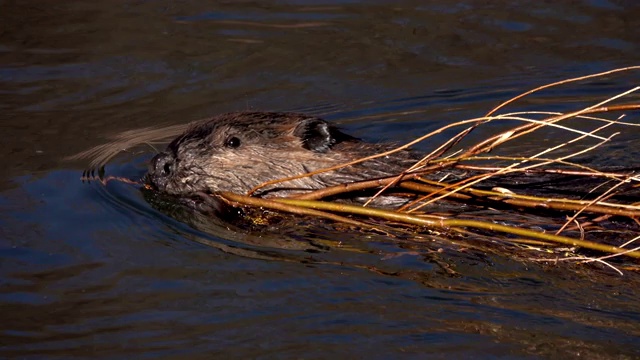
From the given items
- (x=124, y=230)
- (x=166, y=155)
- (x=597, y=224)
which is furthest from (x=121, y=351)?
(x=597, y=224)

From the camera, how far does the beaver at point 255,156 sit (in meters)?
5.23

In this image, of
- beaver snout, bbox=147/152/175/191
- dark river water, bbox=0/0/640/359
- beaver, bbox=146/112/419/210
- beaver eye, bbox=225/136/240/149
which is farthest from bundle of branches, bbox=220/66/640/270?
beaver snout, bbox=147/152/175/191

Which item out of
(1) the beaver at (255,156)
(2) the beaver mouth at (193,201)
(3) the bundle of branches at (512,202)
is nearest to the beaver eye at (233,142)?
(1) the beaver at (255,156)

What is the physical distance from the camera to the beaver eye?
17.4 ft

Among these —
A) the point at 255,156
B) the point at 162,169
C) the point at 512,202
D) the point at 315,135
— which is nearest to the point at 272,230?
the point at 255,156

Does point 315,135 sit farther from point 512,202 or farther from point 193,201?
point 512,202

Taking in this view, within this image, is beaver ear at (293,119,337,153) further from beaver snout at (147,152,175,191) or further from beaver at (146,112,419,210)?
beaver snout at (147,152,175,191)

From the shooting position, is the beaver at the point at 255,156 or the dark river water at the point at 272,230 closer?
the dark river water at the point at 272,230

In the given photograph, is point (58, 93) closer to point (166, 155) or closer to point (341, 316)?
point (166, 155)

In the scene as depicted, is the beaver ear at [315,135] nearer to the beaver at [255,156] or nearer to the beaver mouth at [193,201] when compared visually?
the beaver at [255,156]

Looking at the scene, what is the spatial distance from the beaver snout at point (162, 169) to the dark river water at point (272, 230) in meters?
0.12

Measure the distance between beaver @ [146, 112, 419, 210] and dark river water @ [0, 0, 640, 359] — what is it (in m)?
0.25

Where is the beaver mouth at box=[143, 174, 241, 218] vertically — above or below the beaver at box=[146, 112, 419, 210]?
below

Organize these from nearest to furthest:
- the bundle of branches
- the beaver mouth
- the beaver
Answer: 1. the bundle of branches
2. the beaver mouth
3. the beaver
